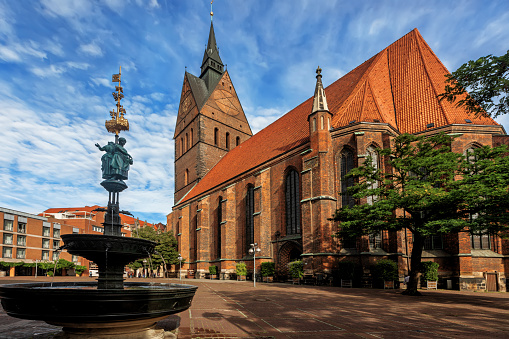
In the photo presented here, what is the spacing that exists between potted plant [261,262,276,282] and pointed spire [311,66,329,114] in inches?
458

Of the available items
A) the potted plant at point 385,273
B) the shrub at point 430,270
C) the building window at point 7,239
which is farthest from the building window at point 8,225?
the shrub at point 430,270

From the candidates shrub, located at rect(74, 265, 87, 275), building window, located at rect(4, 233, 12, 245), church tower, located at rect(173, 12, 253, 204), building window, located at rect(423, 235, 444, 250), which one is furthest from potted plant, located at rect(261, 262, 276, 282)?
building window, located at rect(4, 233, 12, 245)

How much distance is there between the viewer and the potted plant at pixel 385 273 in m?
18.7

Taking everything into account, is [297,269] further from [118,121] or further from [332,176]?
[118,121]

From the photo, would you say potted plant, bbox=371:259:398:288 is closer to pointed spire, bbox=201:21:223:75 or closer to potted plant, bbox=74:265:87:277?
pointed spire, bbox=201:21:223:75

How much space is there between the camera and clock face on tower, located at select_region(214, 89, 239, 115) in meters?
46.4

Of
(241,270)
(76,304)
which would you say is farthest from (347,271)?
(76,304)

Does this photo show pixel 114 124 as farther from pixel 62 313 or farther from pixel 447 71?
pixel 447 71

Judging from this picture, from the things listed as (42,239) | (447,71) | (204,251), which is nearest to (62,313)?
(447,71)

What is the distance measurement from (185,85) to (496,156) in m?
42.5

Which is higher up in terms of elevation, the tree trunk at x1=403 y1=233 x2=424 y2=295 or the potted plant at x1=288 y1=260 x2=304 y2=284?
the tree trunk at x1=403 y1=233 x2=424 y2=295

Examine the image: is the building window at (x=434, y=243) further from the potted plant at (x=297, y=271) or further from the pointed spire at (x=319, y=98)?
the pointed spire at (x=319, y=98)

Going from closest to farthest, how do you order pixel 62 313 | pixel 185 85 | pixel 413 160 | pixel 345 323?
pixel 62 313 < pixel 345 323 < pixel 413 160 < pixel 185 85

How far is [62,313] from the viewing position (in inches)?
175
